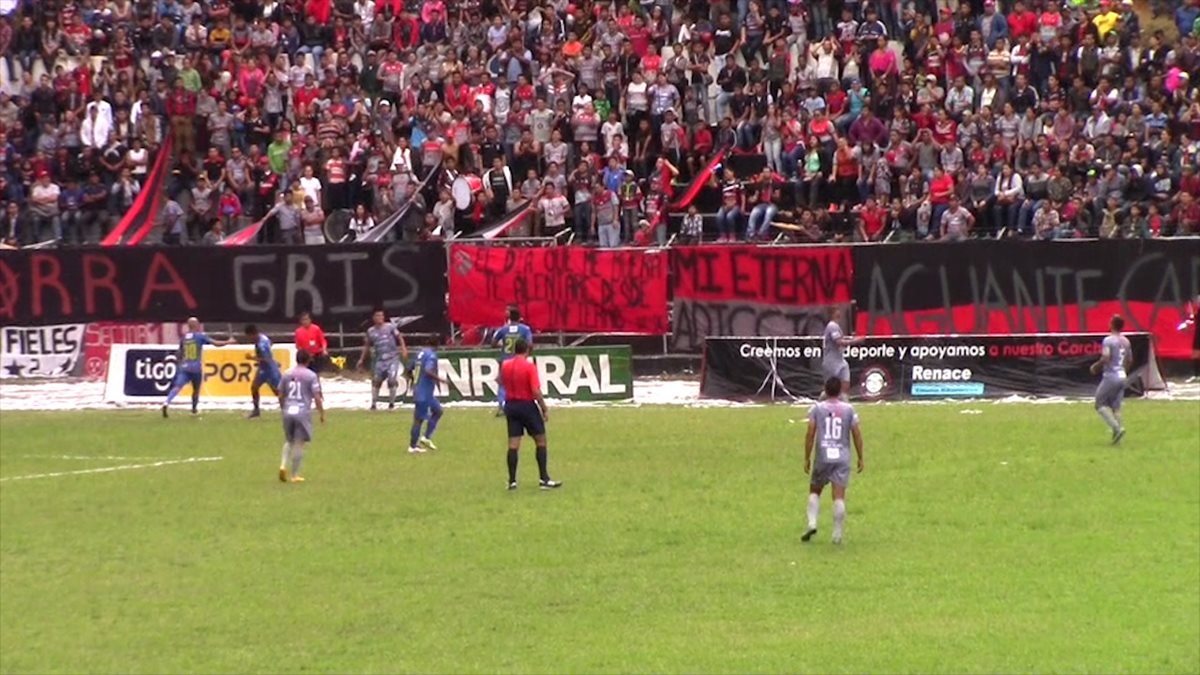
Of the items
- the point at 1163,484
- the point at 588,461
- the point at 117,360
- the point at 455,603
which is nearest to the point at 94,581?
the point at 455,603

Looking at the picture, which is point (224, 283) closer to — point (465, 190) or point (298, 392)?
point (465, 190)

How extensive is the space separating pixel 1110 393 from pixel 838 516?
8455 millimetres

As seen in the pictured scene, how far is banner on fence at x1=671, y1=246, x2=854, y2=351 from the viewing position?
4256 centimetres

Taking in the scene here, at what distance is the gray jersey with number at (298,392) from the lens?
1224 inches

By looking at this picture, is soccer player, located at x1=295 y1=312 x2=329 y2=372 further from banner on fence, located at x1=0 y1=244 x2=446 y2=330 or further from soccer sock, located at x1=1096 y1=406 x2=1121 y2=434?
soccer sock, located at x1=1096 y1=406 x2=1121 y2=434

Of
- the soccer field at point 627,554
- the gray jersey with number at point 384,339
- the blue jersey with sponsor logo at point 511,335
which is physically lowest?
the soccer field at point 627,554

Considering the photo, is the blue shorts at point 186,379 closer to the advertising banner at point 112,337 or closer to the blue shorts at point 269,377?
the blue shorts at point 269,377

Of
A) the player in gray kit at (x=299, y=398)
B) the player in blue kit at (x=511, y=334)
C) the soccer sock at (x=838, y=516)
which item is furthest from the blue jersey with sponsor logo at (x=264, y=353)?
the soccer sock at (x=838, y=516)

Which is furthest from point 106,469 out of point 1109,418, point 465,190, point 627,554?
point 1109,418

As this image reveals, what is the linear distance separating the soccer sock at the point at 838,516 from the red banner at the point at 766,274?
55.9 feet

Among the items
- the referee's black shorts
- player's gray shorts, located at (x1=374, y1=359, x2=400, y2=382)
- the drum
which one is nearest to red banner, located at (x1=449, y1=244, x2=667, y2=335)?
the drum

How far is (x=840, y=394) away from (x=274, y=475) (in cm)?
1240

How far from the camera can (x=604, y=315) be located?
146ft

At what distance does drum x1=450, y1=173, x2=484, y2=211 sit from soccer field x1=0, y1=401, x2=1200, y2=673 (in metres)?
10.5
